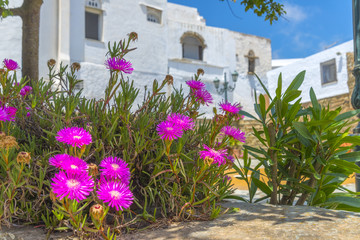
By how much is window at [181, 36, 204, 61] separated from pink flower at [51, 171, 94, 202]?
60.2 feet

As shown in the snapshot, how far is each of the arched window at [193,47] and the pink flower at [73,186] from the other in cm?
1821

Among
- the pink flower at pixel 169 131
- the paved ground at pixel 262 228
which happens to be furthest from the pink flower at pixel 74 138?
the paved ground at pixel 262 228

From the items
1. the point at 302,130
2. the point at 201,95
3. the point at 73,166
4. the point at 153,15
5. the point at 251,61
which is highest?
the point at 153,15

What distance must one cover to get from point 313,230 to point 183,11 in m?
20.2

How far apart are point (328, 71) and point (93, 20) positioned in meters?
11.6

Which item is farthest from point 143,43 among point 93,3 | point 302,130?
point 302,130

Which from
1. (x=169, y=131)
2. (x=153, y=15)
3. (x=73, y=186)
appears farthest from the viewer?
(x=153, y=15)

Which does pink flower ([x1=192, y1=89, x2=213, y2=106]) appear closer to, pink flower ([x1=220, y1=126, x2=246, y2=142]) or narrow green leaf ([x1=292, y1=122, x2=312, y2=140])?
pink flower ([x1=220, y1=126, x2=246, y2=142])

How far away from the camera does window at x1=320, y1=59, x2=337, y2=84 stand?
15.9 m

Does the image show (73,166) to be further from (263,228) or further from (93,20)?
(93,20)

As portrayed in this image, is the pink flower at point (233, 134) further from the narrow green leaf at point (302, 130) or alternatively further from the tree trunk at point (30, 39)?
the tree trunk at point (30, 39)

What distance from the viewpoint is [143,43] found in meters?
15.2

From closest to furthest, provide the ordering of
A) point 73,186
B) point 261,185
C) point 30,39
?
1. point 73,186
2. point 261,185
3. point 30,39

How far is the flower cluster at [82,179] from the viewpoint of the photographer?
1.03 m
